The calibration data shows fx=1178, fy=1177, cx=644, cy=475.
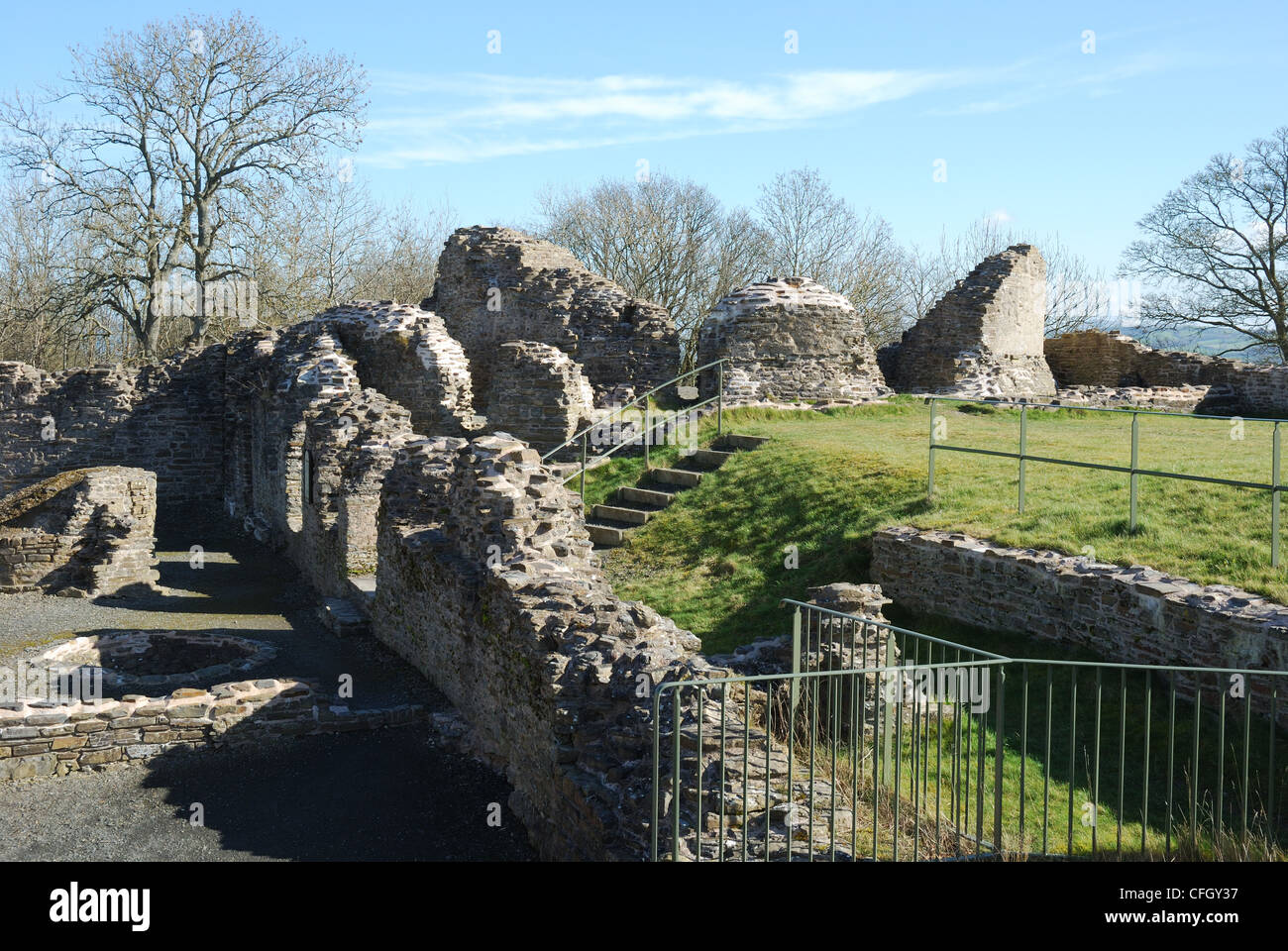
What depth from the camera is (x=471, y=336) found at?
1024 inches

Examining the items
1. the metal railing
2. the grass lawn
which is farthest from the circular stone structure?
the metal railing

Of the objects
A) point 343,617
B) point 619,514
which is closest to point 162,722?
point 343,617

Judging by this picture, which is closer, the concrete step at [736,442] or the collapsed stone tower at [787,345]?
the concrete step at [736,442]

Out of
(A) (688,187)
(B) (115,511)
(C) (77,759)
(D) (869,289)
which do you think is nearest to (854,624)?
(C) (77,759)

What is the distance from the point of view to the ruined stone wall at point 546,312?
23.3 metres

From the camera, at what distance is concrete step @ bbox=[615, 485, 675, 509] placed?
15.8m

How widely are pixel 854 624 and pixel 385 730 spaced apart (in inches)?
163

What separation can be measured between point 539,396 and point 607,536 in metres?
5.28

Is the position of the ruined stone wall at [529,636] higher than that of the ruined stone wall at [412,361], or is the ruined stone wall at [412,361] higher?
the ruined stone wall at [412,361]

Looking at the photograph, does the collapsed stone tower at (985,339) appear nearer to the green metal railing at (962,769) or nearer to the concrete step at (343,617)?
the concrete step at (343,617)

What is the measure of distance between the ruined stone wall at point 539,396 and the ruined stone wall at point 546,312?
1.94m

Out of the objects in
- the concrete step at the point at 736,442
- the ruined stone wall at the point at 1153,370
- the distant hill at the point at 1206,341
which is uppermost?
the distant hill at the point at 1206,341

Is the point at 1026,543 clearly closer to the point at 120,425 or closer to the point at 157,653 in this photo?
the point at 157,653

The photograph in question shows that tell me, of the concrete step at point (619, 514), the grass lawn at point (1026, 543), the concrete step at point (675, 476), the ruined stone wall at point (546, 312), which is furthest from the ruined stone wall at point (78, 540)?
the ruined stone wall at point (546, 312)
